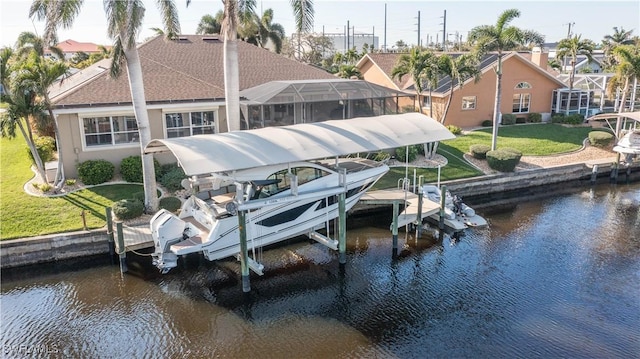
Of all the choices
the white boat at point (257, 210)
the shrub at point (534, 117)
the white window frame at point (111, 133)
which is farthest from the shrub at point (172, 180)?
the shrub at point (534, 117)

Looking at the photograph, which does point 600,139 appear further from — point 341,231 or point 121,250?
point 121,250

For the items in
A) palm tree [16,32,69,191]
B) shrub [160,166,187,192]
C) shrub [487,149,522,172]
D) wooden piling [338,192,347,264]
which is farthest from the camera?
shrub [487,149,522,172]

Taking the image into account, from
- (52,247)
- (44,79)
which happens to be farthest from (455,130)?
(52,247)

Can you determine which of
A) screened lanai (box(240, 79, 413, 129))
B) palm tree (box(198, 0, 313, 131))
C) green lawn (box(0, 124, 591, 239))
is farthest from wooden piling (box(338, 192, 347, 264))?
screened lanai (box(240, 79, 413, 129))

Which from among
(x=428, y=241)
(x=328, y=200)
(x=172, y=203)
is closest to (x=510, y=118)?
(x=428, y=241)

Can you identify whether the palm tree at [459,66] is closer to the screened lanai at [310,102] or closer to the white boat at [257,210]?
the screened lanai at [310,102]

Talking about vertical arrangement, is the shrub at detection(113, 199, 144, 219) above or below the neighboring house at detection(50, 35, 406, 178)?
below

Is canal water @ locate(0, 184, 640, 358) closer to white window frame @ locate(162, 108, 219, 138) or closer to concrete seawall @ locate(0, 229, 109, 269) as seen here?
concrete seawall @ locate(0, 229, 109, 269)

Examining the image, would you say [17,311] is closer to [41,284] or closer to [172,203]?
[41,284]

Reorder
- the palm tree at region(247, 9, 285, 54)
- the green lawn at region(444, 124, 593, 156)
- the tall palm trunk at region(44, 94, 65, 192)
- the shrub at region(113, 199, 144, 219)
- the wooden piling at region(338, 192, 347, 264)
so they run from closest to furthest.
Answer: the wooden piling at region(338, 192, 347, 264), the shrub at region(113, 199, 144, 219), the tall palm trunk at region(44, 94, 65, 192), the green lawn at region(444, 124, 593, 156), the palm tree at region(247, 9, 285, 54)
